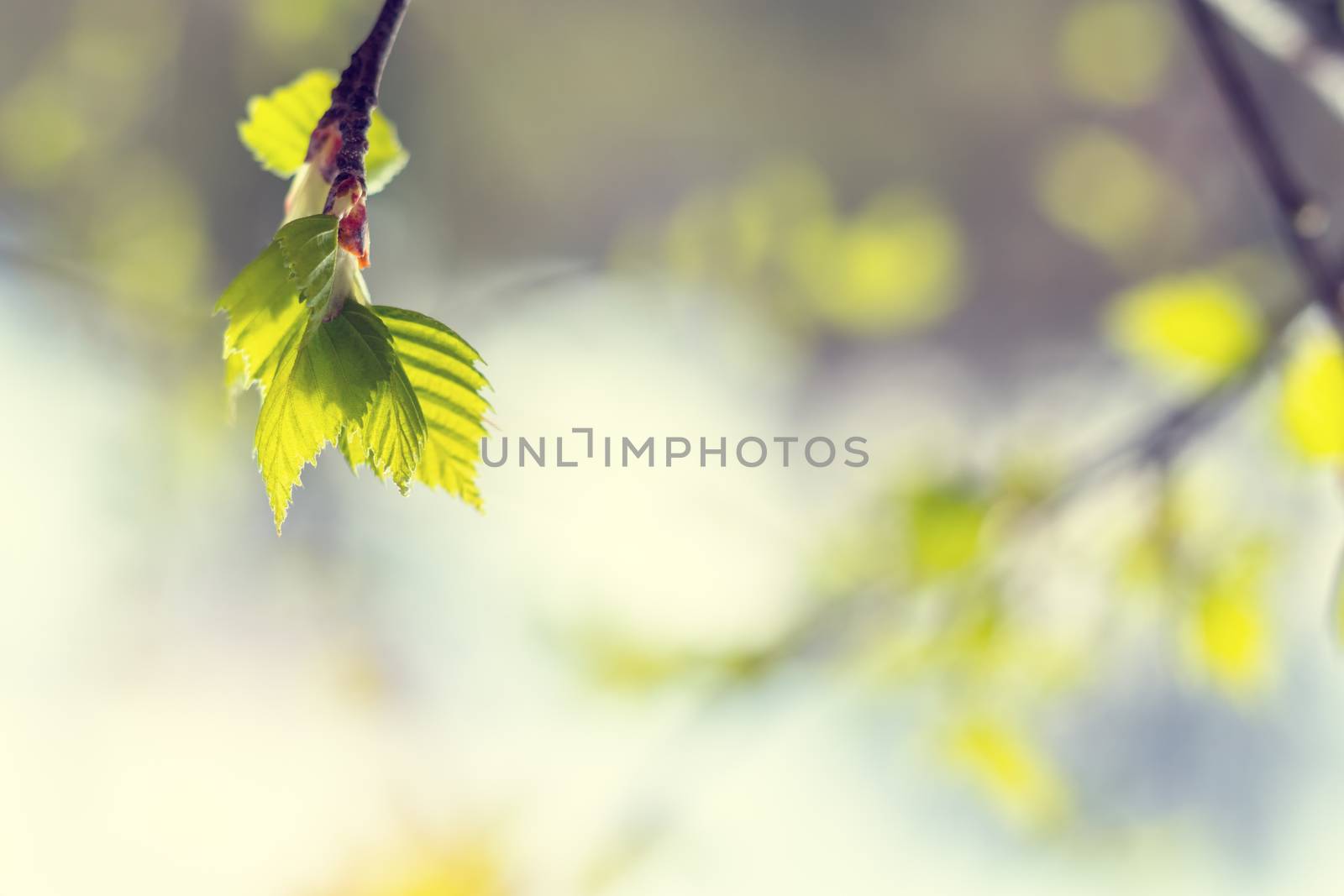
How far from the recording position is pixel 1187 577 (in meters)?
0.78

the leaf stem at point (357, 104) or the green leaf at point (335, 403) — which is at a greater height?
the leaf stem at point (357, 104)

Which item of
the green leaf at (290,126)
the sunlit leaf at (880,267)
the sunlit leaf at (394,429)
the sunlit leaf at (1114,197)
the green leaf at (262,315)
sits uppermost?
the sunlit leaf at (1114,197)

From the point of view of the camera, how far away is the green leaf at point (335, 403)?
27cm

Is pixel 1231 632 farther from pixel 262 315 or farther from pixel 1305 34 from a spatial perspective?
pixel 262 315

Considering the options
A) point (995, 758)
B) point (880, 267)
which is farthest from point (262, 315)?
point (880, 267)

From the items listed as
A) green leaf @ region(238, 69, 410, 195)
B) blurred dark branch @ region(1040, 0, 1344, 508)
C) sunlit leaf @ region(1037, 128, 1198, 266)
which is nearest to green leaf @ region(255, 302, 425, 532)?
green leaf @ region(238, 69, 410, 195)

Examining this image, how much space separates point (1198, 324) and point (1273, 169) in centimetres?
22

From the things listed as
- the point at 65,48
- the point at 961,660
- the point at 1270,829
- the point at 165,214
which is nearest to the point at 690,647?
the point at 961,660

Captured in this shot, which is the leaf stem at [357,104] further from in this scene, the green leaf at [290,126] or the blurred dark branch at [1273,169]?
the blurred dark branch at [1273,169]

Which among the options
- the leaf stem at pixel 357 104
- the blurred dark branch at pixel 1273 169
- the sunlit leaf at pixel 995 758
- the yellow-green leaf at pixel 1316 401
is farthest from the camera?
the sunlit leaf at pixel 995 758

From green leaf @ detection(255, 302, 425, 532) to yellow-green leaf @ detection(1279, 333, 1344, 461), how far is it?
0.55 metres

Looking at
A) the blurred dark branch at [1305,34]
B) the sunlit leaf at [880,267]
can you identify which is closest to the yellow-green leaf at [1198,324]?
the blurred dark branch at [1305,34]

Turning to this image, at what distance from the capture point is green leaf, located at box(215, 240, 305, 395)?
285 mm

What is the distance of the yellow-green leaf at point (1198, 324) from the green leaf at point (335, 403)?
1.90 ft
